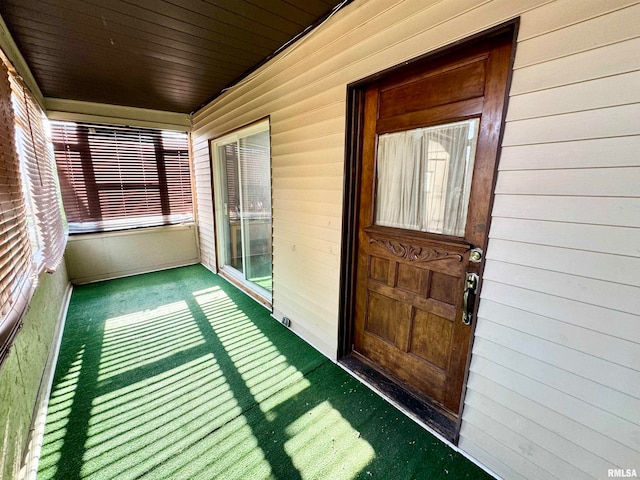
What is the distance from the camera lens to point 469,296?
1360 mm

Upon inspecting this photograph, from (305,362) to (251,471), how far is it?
2.89 ft

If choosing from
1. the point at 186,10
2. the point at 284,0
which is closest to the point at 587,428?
the point at 284,0

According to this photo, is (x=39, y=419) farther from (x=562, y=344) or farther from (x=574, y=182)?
(x=574, y=182)

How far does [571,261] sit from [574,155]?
0.41 m

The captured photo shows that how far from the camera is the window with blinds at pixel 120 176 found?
3.63 meters

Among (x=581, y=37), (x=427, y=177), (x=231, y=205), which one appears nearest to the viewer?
(x=581, y=37)

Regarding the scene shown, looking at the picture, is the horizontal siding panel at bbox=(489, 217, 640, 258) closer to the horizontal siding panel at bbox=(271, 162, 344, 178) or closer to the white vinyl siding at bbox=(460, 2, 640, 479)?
the white vinyl siding at bbox=(460, 2, 640, 479)

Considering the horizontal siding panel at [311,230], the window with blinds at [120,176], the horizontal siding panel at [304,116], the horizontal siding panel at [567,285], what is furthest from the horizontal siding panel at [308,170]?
the window with blinds at [120,176]

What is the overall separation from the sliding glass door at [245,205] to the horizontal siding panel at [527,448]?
229cm

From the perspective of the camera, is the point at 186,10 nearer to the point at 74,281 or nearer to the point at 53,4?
the point at 53,4

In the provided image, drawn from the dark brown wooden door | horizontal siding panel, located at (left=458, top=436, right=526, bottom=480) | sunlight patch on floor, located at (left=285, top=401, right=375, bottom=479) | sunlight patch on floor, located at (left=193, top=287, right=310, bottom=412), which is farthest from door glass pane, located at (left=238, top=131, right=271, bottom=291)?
Result: horizontal siding panel, located at (left=458, top=436, right=526, bottom=480)

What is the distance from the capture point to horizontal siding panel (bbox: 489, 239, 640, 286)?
2.98ft

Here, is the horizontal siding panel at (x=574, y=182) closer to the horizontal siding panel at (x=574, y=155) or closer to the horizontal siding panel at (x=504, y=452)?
the horizontal siding panel at (x=574, y=155)

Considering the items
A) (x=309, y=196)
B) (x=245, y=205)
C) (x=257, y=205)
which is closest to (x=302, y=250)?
(x=309, y=196)
